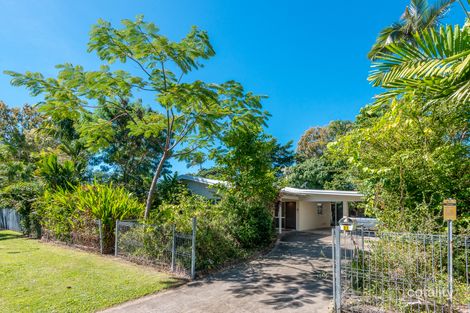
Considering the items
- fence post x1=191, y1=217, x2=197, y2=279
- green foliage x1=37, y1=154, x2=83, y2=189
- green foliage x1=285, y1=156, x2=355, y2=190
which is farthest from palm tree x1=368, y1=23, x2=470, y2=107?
green foliage x1=285, y1=156, x2=355, y2=190

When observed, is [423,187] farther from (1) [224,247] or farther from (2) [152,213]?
(2) [152,213]

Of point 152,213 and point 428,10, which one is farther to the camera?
point 428,10

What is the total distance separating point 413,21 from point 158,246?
1572 cm

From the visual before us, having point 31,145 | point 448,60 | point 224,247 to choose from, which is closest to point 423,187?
point 448,60

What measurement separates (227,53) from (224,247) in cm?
743

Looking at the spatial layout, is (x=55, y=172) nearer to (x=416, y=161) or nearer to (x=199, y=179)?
(x=199, y=179)

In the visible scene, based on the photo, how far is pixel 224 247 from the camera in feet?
28.5

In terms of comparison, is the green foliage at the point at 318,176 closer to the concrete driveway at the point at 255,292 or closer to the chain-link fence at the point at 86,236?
the concrete driveway at the point at 255,292

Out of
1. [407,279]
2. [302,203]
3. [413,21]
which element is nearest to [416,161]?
[407,279]

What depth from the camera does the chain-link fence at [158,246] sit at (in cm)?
740

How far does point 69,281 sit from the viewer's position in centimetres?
661

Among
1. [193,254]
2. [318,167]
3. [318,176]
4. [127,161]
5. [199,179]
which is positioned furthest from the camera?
[318,167]

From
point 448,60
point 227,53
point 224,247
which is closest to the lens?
point 448,60

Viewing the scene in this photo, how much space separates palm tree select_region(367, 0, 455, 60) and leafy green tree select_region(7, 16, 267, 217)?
7.76 meters
